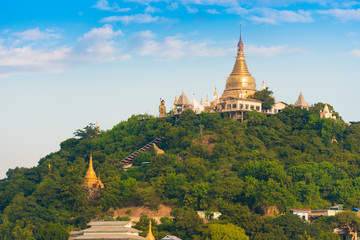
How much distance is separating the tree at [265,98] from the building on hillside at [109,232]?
33.9 m

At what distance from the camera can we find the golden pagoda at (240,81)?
98.7m

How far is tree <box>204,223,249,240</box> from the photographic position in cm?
6341

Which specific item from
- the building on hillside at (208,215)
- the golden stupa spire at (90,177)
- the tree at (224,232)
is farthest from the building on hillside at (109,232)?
the golden stupa spire at (90,177)

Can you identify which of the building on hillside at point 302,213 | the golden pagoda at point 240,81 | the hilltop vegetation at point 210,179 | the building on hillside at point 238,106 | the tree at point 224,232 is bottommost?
the tree at point 224,232

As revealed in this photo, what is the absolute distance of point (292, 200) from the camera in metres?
73.2

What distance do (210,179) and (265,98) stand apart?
71.5 ft

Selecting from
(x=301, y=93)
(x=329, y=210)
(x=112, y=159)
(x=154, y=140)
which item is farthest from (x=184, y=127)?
(x=329, y=210)

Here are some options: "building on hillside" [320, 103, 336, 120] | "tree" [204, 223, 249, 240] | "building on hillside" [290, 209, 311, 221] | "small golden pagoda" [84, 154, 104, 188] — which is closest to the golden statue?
"building on hillside" [320, 103, 336, 120]

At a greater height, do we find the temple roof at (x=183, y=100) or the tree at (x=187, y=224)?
the temple roof at (x=183, y=100)

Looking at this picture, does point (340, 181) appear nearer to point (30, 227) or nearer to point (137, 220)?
point (137, 220)

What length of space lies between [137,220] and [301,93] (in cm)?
3247

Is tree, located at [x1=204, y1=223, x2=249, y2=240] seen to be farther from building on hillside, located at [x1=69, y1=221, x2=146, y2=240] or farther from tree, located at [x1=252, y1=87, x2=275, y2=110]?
tree, located at [x1=252, y1=87, x2=275, y2=110]

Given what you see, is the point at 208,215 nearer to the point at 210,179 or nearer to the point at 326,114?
the point at 210,179

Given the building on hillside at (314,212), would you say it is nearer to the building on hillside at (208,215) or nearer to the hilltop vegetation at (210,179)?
the hilltop vegetation at (210,179)
